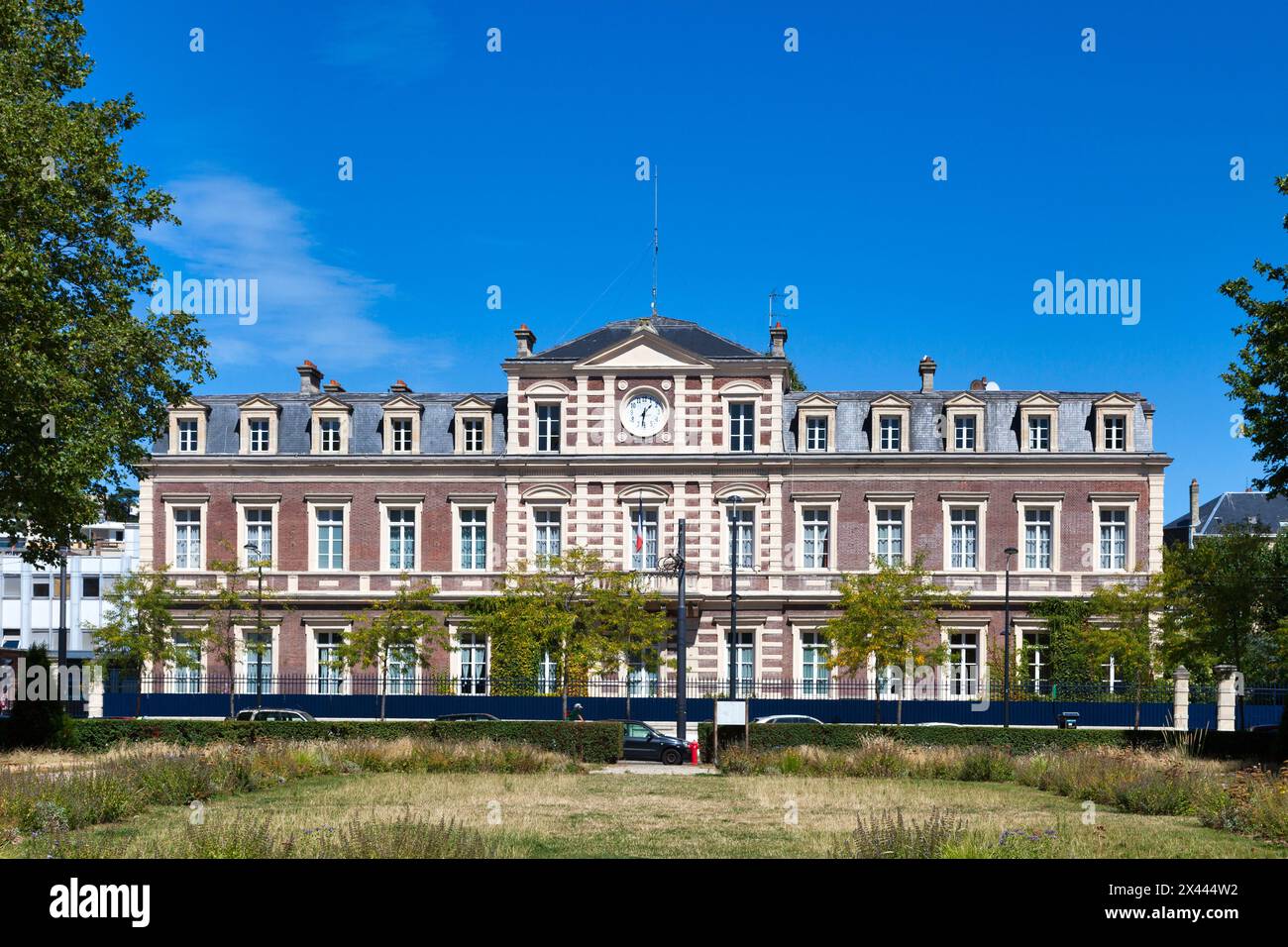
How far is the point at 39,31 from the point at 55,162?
11.4 feet

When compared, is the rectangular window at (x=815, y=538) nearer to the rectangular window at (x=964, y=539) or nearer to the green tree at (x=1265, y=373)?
the rectangular window at (x=964, y=539)

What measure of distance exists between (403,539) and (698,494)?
1144 centimetres

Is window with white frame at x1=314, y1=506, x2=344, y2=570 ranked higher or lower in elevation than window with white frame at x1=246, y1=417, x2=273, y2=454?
lower

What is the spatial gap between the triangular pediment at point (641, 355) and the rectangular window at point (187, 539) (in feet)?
53.0

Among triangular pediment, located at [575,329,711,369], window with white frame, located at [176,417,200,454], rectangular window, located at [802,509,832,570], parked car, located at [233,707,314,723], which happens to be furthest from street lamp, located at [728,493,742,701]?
window with white frame, located at [176,417,200,454]

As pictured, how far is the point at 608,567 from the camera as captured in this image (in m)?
45.5

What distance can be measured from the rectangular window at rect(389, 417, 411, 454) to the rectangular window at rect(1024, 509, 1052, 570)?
23512 millimetres

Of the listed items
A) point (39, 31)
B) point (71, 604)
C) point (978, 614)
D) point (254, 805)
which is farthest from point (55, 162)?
point (71, 604)

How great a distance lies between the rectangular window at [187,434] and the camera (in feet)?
159

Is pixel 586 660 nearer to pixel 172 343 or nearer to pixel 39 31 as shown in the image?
pixel 172 343

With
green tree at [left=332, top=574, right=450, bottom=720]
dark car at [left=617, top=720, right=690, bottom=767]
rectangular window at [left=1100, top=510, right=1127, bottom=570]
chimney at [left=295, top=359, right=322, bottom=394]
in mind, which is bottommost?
dark car at [left=617, top=720, right=690, bottom=767]

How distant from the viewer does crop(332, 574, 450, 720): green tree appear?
4247cm

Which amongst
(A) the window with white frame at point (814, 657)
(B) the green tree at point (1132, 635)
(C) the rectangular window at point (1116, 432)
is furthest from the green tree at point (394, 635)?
(C) the rectangular window at point (1116, 432)

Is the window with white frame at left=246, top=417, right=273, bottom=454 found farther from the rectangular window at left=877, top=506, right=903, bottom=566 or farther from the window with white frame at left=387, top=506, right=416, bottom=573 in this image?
the rectangular window at left=877, top=506, right=903, bottom=566
